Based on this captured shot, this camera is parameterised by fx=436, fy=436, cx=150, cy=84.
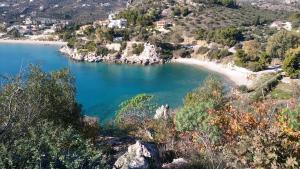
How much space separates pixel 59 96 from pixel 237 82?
173 feet

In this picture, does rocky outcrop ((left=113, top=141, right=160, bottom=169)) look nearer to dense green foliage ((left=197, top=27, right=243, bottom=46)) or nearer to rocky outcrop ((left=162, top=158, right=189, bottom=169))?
rocky outcrop ((left=162, top=158, right=189, bottom=169))

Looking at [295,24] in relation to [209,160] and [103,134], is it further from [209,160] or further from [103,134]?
[209,160]

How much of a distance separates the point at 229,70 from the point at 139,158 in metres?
64.9

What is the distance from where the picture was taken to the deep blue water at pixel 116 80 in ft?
196

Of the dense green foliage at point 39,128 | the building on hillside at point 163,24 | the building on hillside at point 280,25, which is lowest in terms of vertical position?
the building on hillside at point 280,25

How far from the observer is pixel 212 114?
2288 cm

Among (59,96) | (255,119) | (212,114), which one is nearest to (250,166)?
(255,119)

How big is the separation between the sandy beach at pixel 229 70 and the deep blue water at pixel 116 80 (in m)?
2.79

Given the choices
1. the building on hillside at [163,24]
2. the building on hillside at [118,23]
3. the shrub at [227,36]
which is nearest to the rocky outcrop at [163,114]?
the shrub at [227,36]

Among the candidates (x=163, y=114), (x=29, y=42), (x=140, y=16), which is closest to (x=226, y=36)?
(x=140, y=16)

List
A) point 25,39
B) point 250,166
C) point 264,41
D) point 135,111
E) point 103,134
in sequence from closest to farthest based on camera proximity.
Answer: point 250,166 < point 103,134 < point 135,111 < point 264,41 < point 25,39

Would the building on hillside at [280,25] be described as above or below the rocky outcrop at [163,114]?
below

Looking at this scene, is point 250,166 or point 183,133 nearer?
point 250,166

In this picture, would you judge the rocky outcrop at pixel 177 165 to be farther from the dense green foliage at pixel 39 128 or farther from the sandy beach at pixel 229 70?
the sandy beach at pixel 229 70
